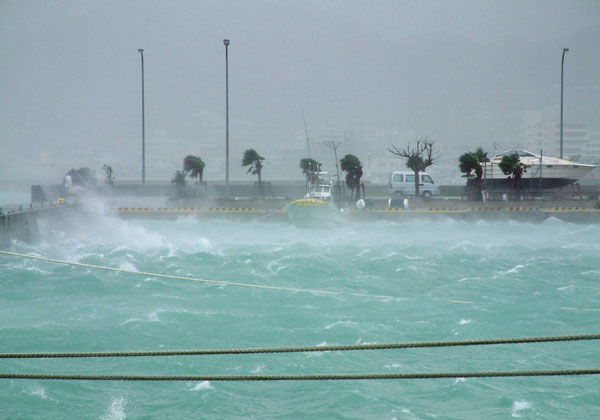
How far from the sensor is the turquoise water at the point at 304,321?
9.24 meters

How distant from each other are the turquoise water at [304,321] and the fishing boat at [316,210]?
2.72m

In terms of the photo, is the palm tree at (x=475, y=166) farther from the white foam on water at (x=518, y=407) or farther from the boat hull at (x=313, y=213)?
the white foam on water at (x=518, y=407)

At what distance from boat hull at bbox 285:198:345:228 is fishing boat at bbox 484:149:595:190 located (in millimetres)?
13628

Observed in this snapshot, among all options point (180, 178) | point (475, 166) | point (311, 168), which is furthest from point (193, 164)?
point (475, 166)

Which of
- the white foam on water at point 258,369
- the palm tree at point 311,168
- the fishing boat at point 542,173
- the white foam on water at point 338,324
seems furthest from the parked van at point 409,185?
the white foam on water at point 258,369

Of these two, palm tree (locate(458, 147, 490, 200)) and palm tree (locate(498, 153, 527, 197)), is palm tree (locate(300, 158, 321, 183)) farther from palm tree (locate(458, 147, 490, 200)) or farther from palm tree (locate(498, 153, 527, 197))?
palm tree (locate(498, 153, 527, 197))

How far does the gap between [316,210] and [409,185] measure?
11878 millimetres

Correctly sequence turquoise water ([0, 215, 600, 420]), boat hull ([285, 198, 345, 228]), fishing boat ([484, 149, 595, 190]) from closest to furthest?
turquoise water ([0, 215, 600, 420])
boat hull ([285, 198, 345, 228])
fishing boat ([484, 149, 595, 190])

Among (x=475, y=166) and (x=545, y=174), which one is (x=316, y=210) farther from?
(x=545, y=174)

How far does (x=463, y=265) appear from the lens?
69.2 feet

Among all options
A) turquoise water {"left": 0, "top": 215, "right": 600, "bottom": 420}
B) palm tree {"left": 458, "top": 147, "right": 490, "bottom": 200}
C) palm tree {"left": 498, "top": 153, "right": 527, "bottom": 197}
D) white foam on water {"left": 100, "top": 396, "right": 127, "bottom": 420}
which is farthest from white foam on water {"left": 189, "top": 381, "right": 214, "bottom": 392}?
palm tree {"left": 498, "top": 153, "right": 527, "bottom": 197}

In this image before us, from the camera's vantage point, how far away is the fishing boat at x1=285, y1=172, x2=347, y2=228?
28.7 meters

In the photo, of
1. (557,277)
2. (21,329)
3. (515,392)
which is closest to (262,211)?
(557,277)

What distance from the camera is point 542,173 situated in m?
39.6
